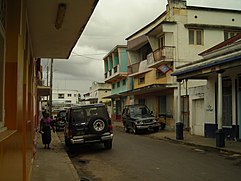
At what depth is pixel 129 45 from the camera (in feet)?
131

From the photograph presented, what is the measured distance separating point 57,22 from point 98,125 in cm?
795

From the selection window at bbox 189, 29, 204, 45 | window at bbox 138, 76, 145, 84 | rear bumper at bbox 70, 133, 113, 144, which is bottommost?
rear bumper at bbox 70, 133, 113, 144

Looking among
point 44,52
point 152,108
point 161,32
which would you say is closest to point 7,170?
point 44,52

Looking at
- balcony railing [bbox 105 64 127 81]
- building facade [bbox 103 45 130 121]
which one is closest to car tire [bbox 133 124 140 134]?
building facade [bbox 103 45 130 121]

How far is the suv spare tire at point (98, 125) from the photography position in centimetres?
1459

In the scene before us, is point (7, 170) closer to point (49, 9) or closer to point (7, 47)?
point (7, 47)

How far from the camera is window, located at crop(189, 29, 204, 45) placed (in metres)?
29.3

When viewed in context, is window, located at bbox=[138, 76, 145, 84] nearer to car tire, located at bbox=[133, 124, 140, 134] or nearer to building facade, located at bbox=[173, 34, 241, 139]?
car tire, located at bbox=[133, 124, 140, 134]

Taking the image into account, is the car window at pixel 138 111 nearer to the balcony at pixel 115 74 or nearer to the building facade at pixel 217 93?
the building facade at pixel 217 93

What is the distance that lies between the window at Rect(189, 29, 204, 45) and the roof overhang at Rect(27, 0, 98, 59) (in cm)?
2027

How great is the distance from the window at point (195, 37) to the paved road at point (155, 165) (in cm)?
1583

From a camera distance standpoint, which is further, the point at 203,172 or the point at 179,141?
the point at 179,141

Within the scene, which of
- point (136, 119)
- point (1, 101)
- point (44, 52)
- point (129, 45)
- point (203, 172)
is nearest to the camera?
point (1, 101)

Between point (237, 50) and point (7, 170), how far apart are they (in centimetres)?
1320
